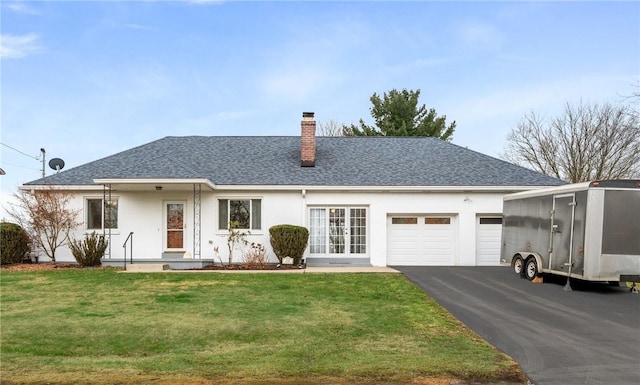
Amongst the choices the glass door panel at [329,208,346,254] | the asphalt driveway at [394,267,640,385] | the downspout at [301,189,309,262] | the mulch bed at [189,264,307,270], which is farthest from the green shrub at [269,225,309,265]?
the asphalt driveway at [394,267,640,385]

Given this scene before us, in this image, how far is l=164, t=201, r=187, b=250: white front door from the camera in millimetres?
17172

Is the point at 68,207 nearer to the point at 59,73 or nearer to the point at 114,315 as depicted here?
the point at 59,73

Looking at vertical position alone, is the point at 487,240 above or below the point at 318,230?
below

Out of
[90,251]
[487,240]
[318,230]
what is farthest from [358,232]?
[90,251]

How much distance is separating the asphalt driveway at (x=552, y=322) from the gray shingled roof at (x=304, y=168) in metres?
5.05

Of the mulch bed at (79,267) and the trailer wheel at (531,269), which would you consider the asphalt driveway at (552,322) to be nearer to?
the trailer wheel at (531,269)

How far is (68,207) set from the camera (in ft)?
56.2

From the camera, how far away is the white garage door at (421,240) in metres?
17.5

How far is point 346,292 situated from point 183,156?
11.6 metres

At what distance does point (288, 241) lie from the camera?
1591cm

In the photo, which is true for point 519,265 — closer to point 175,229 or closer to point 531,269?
point 531,269

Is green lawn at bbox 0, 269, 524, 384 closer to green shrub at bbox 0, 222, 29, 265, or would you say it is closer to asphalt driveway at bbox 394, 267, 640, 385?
asphalt driveway at bbox 394, 267, 640, 385

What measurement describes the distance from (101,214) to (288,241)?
7596 mm

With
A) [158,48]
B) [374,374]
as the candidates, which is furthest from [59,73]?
[374,374]
